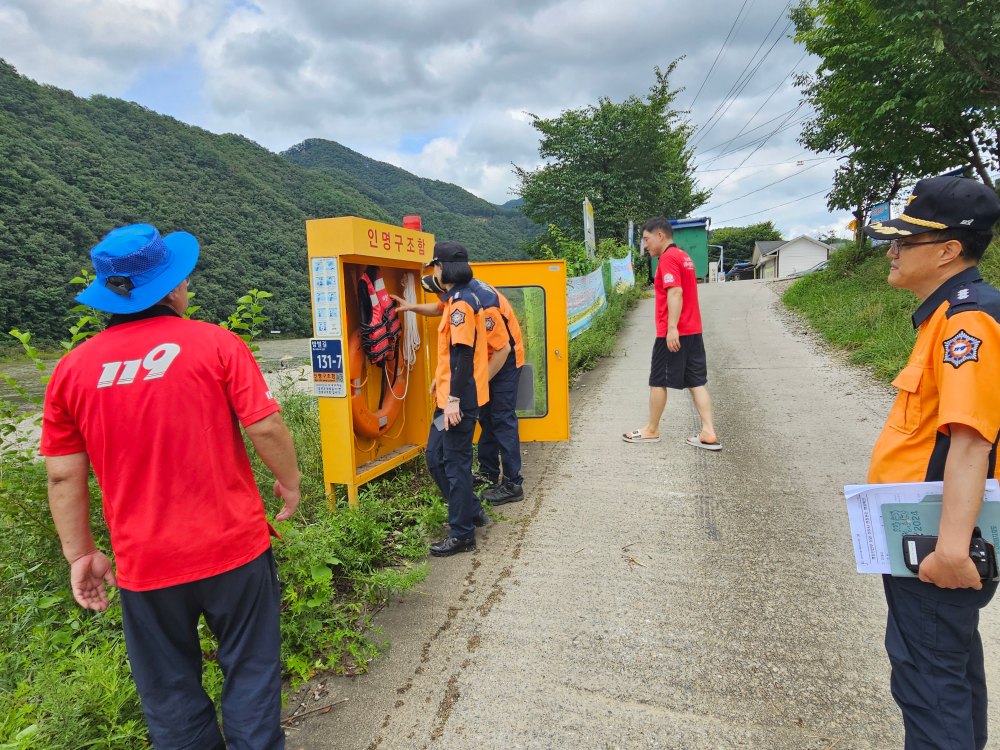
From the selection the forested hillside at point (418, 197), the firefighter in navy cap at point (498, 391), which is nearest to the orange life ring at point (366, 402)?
the firefighter in navy cap at point (498, 391)

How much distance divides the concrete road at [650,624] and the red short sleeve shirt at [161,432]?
1.03 metres

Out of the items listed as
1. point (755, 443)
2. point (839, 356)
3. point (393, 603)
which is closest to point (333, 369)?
point (393, 603)

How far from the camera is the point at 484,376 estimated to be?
11.5ft

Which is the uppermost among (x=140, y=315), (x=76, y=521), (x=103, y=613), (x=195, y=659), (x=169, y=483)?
(x=140, y=315)

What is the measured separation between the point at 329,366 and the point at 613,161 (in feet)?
91.5

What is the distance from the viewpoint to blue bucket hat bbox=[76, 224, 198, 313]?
61.5 inches

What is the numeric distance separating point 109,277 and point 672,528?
336 cm

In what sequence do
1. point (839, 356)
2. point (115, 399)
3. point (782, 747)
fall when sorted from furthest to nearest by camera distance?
point (839, 356) → point (782, 747) → point (115, 399)

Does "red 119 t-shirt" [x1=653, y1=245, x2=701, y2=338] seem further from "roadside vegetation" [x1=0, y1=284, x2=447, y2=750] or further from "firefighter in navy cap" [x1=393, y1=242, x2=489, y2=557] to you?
"roadside vegetation" [x1=0, y1=284, x2=447, y2=750]

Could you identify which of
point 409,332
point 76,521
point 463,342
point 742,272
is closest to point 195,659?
point 76,521

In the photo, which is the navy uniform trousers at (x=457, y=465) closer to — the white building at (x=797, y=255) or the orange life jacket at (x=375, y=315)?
the orange life jacket at (x=375, y=315)

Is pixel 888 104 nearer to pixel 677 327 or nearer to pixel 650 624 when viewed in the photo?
pixel 677 327

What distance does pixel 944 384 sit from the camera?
1.34 m

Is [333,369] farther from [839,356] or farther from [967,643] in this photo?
[839,356]
